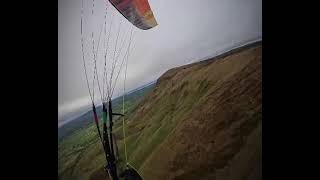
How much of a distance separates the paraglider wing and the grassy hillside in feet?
0.89

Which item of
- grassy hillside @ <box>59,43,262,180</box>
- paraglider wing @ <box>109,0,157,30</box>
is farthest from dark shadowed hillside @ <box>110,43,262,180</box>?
paraglider wing @ <box>109,0,157,30</box>

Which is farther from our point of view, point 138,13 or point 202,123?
point 138,13

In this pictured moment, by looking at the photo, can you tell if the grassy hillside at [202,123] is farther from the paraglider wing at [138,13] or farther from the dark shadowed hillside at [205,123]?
the paraglider wing at [138,13]

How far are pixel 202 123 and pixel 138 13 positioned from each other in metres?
0.64

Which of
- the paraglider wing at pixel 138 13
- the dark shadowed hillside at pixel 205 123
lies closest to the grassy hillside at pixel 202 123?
the dark shadowed hillside at pixel 205 123

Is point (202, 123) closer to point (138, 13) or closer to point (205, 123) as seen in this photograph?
point (205, 123)

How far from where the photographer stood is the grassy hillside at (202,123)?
1.97 meters

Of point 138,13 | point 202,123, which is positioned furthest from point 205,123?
point 138,13

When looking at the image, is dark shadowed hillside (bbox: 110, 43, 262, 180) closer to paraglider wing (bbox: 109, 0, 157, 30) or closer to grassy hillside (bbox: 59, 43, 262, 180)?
grassy hillside (bbox: 59, 43, 262, 180)

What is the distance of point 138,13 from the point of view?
225 centimetres

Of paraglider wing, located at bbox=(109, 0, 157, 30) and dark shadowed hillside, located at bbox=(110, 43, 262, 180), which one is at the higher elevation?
paraglider wing, located at bbox=(109, 0, 157, 30)

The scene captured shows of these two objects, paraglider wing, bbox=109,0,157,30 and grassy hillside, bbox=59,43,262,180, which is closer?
grassy hillside, bbox=59,43,262,180

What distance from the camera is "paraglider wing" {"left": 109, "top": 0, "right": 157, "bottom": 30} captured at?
7.30 ft
